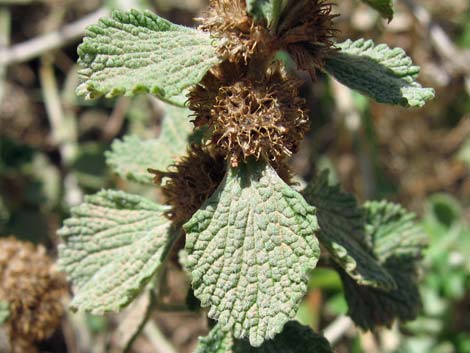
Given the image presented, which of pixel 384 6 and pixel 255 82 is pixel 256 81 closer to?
pixel 255 82

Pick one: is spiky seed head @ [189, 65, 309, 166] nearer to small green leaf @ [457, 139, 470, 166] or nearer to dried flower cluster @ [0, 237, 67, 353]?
dried flower cluster @ [0, 237, 67, 353]

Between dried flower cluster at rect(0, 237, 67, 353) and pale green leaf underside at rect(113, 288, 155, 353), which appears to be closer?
pale green leaf underside at rect(113, 288, 155, 353)

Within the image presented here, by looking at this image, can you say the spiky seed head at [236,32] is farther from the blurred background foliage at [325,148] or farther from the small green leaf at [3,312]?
the blurred background foliage at [325,148]

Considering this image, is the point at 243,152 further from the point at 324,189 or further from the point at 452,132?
the point at 452,132

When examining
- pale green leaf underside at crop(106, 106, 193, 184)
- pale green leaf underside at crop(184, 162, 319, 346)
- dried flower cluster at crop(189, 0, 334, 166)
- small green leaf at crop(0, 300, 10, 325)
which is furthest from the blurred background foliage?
dried flower cluster at crop(189, 0, 334, 166)

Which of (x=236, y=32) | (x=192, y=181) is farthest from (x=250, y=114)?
(x=192, y=181)
